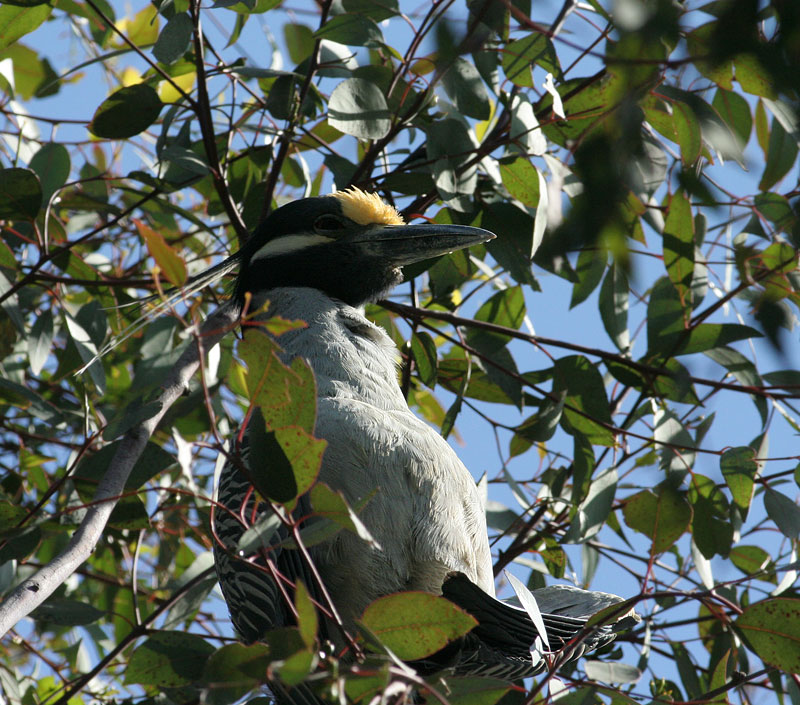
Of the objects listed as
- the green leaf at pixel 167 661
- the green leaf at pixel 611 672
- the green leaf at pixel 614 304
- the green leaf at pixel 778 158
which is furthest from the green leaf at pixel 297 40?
the green leaf at pixel 611 672

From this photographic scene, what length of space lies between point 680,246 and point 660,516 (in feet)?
2.92

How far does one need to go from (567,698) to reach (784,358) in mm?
1176

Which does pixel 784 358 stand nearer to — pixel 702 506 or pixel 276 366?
pixel 276 366

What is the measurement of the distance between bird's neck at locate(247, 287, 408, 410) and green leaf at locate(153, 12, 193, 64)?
2.52ft

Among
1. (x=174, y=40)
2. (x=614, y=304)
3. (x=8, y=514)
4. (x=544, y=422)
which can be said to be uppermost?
(x=174, y=40)

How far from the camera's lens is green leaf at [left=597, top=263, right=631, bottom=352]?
322 cm

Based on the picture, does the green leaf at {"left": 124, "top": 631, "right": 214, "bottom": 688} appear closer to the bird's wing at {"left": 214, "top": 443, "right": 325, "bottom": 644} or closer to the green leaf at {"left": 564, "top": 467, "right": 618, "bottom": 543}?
the bird's wing at {"left": 214, "top": 443, "right": 325, "bottom": 644}

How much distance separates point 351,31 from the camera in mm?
2957

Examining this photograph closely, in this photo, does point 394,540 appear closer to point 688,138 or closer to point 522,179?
point 522,179

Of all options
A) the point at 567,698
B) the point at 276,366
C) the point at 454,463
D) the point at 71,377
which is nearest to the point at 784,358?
the point at 276,366

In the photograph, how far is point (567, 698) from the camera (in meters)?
2.12

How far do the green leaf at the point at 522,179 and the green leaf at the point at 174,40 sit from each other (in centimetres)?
103

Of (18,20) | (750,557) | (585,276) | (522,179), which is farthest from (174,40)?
(750,557)

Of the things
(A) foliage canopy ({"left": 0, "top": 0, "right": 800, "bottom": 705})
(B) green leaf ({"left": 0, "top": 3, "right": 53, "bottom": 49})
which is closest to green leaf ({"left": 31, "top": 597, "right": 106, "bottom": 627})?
(A) foliage canopy ({"left": 0, "top": 0, "right": 800, "bottom": 705})
